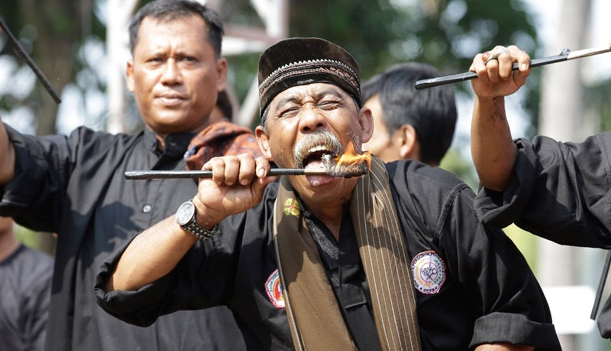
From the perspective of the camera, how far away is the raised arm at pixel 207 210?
9.68 ft

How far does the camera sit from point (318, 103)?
10.4 ft

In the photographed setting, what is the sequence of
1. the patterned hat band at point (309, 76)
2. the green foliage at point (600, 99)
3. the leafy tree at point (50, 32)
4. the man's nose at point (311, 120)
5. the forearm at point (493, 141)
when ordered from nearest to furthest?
the forearm at point (493, 141), the man's nose at point (311, 120), the patterned hat band at point (309, 76), the leafy tree at point (50, 32), the green foliage at point (600, 99)

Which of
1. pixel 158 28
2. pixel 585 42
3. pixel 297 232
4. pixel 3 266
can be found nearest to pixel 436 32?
pixel 585 42

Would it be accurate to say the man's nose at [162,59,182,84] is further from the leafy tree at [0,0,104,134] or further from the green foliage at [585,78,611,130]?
the green foliage at [585,78,611,130]

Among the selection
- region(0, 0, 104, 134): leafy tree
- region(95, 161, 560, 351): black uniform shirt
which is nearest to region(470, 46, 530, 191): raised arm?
region(95, 161, 560, 351): black uniform shirt

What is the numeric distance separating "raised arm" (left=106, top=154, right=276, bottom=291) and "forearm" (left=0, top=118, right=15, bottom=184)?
2.91ft

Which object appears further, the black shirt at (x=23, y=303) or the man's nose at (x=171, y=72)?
the black shirt at (x=23, y=303)

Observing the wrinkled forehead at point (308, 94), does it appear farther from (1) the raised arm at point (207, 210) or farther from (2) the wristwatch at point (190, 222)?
(2) the wristwatch at point (190, 222)

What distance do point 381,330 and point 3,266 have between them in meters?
3.18

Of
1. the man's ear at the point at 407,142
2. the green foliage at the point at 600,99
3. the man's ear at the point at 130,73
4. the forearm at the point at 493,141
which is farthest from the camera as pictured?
the green foliage at the point at 600,99

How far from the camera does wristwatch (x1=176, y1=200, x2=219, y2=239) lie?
2.97 m

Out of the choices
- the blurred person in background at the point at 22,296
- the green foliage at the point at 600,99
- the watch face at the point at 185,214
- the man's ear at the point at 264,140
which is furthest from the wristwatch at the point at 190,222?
the green foliage at the point at 600,99

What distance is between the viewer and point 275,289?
10.3 ft

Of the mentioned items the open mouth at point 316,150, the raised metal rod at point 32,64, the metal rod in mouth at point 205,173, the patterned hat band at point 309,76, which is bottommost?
the metal rod in mouth at point 205,173
